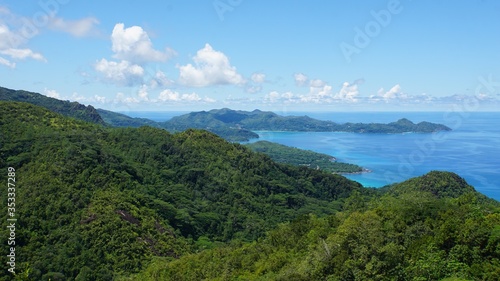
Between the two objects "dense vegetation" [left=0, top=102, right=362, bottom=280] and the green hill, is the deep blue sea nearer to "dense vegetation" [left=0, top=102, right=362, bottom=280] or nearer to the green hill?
"dense vegetation" [left=0, top=102, right=362, bottom=280]

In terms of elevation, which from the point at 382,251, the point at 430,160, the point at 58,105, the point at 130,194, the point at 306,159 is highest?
the point at 58,105

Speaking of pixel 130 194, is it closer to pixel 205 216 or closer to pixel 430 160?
pixel 205 216

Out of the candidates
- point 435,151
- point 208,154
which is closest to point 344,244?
point 208,154

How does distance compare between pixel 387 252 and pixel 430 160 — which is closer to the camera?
pixel 387 252

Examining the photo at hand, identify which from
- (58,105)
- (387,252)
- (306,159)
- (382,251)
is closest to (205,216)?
(382,251)

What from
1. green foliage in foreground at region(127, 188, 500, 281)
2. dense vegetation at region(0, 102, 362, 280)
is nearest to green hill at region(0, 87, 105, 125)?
dense vegetation at region(0, 102, 362, 280)

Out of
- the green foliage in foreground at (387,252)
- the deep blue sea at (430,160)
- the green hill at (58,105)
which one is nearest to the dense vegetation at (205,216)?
the green foliage in foreground at (387,252)

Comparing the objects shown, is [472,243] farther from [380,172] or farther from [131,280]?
[380,172]

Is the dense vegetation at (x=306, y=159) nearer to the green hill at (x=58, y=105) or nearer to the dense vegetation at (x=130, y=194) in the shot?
the dense vegetation at (x=130, y=194)
